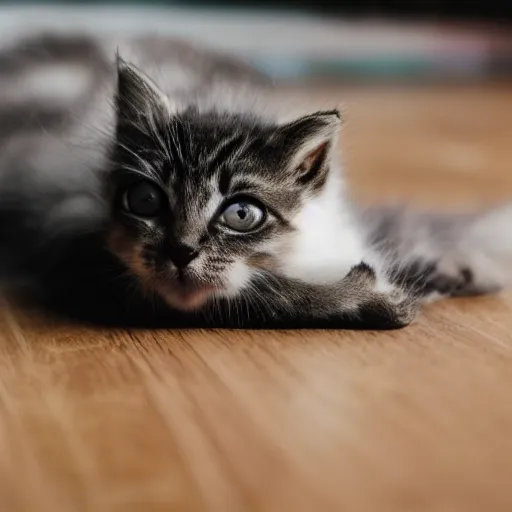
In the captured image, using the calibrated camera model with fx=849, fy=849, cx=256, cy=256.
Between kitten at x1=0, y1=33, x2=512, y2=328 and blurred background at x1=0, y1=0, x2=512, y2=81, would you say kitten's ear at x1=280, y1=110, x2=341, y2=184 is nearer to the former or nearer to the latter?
kitten at x1=0, y1=33, x2=512, y2=328

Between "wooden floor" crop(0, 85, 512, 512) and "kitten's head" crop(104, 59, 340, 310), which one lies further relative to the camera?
"kitten's head" crop(104, 59, 340, 310)

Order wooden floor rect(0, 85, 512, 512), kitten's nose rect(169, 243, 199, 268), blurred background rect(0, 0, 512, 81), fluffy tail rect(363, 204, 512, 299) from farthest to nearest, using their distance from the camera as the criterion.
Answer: blurred background rect(0, 0, 512, 81) → fluffy tail rect(363, 204, 512, 299) → kitten's nose rect(169, 243, 199, 268) → wooden floor rect(0, 85, 512, 512)

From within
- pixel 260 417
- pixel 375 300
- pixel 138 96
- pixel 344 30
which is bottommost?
pixel 260 417

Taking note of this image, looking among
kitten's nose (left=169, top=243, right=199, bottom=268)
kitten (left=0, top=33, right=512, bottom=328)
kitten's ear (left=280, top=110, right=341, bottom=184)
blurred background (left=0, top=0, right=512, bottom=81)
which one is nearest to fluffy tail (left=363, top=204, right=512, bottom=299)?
kitten (left=0, top=33, right=512, bottom=328)

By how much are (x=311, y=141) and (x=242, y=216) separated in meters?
0.13

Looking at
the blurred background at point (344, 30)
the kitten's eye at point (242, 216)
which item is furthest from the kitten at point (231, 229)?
the blurred background at point (344, 30)

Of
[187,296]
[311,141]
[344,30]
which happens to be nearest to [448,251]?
[311,141]

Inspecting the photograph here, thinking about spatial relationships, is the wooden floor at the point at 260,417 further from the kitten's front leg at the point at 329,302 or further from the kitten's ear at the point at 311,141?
the kitten's ear at the point at 311,141

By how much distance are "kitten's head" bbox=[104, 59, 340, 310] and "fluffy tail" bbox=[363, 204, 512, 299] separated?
190 millimetres

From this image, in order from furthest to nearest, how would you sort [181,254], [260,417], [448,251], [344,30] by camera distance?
[344,30] → [448,251] → [181,254] → [260,417]

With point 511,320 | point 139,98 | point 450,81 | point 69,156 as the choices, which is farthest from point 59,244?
point 450,81

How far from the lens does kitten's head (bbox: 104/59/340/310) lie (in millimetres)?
1020

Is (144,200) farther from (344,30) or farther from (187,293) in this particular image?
(344,30)

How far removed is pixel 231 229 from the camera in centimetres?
104
